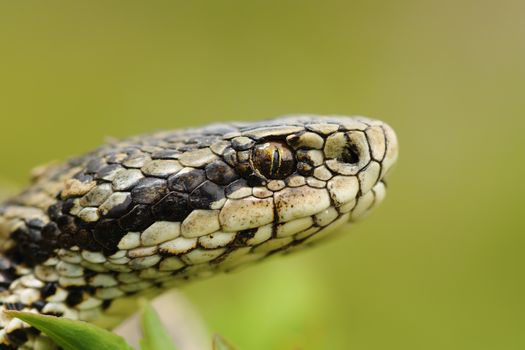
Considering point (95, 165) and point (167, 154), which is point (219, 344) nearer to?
point (167, 154)

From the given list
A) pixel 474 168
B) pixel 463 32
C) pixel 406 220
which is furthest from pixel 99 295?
pixel 463 32

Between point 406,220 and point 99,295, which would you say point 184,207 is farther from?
point 406,220

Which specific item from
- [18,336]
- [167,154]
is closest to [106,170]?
[167,154]

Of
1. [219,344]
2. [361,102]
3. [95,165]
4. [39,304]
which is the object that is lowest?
[219,344]

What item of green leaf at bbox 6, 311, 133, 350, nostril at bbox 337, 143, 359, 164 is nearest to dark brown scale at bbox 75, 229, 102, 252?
green leaf at bbox 6, 311, 133, 350

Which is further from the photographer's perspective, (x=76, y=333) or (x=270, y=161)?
(x=270, y=161)

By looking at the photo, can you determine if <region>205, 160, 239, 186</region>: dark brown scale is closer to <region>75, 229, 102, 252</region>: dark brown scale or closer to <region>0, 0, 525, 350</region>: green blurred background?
<region>75, 229, 102, 252</region>: dark brown scale
